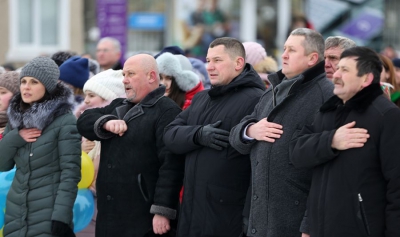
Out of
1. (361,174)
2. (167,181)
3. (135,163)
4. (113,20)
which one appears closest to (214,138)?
(167,181)

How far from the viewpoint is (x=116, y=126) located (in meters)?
6.61

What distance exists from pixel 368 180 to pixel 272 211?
2.73 ft

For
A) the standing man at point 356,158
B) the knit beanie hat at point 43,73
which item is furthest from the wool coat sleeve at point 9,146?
the standing man at point 356,158

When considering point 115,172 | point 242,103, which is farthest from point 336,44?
point 115,172

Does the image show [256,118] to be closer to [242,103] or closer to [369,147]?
[242,103]

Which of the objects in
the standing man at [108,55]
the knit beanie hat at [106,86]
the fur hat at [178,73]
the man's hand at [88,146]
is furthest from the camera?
the standing man at [108,55]

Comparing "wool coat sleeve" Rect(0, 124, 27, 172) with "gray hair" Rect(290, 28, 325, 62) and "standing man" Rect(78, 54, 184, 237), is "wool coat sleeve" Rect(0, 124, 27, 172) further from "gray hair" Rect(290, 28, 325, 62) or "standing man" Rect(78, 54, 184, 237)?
"gray hair" Rect(290, 28, 325, 62)

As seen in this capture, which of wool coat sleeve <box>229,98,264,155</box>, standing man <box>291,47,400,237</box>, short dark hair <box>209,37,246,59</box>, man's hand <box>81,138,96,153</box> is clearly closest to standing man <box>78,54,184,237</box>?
short dark hair <box>209,37,246,59</box>

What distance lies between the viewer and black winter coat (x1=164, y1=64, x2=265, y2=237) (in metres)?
6.16

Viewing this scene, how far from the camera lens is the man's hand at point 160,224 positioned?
21.4 feet

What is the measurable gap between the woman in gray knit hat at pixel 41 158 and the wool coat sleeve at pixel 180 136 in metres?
0.88

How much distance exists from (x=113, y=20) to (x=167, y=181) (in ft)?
29.7

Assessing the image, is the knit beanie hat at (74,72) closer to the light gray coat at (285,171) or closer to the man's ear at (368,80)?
the light gray coat at (285,171)

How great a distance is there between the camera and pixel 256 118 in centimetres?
603
